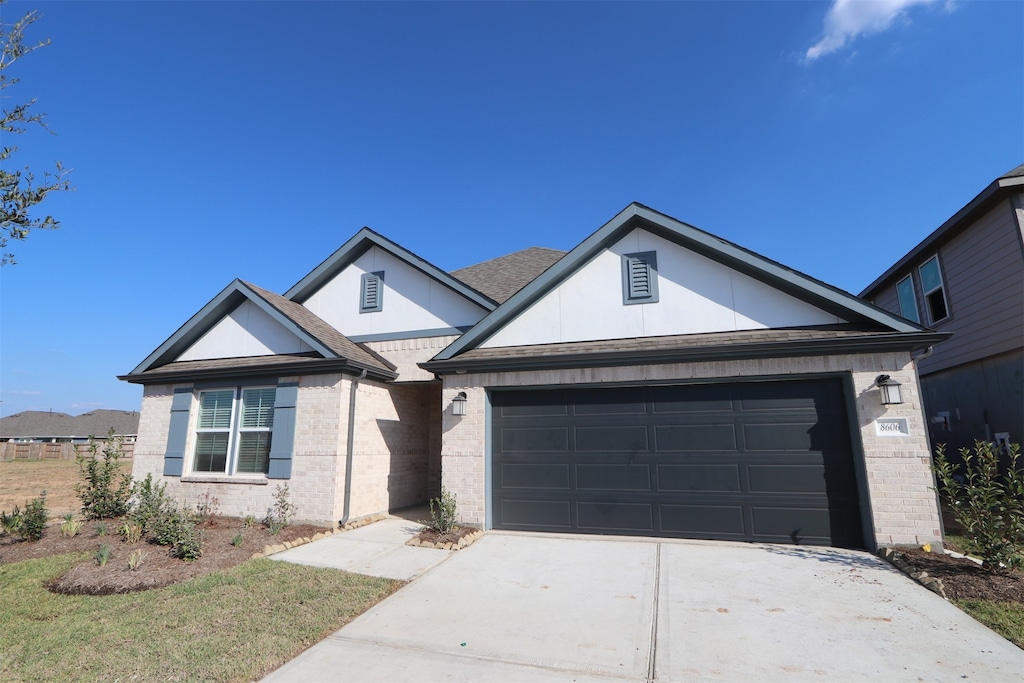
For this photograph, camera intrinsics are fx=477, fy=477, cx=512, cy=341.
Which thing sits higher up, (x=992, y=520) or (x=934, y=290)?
(x=934, y=290)

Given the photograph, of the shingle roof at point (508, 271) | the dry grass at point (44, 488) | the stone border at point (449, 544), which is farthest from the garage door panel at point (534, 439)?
the dry grass at point (44, 488)

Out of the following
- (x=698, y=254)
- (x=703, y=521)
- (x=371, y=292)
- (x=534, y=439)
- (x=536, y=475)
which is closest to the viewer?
(x=703, y=521)

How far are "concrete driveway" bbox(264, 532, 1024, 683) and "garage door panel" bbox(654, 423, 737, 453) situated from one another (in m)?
1.79

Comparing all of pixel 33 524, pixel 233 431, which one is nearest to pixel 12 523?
pixel 33 524

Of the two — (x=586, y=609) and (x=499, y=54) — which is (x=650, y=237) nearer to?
(x=499, y=54)

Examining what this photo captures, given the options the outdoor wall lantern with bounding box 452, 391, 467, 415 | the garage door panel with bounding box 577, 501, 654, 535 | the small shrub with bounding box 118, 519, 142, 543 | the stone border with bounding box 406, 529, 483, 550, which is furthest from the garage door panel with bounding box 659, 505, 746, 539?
the small shrub with bounding box 118, 519, 142, 543

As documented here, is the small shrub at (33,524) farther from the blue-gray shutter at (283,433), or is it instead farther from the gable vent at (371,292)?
the gable vent at (371,292)

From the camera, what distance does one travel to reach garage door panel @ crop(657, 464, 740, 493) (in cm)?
795

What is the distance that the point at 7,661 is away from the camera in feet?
13.3

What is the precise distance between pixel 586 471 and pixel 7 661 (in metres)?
7.26

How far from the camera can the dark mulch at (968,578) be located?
5.31m

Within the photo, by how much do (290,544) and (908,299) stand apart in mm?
16679

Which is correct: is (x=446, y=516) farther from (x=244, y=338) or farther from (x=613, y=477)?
(x=244, y=338)

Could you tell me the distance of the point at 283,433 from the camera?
384 inches
